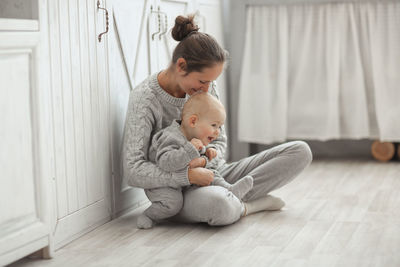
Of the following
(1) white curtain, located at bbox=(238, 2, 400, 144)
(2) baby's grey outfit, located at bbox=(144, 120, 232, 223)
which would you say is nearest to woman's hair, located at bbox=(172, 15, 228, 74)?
(2) baby's grey outfit, located at bbox=(144, 120, 232, 223)

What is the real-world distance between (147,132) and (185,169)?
0.20 meters

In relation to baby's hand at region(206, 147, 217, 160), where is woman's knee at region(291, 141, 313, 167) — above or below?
below

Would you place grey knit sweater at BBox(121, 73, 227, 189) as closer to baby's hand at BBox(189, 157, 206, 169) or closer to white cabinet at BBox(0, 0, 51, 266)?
baby's hand at BBox(189, 157, 206, 169)

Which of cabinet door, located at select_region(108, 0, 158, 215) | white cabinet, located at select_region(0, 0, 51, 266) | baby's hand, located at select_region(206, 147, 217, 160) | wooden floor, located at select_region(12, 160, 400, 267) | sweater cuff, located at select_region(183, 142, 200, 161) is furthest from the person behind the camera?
cabinet door, located at select_region(108, 0, 158, 215)

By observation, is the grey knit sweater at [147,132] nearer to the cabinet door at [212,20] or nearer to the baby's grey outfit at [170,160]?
the baby's grey outfit at [170,160]

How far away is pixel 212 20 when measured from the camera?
134 inches

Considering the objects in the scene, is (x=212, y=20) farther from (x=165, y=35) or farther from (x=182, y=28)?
(x=182, y=28)

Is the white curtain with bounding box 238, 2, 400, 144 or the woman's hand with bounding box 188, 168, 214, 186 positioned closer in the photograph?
the woman's hand with bounding box 188, 168, 214, 186

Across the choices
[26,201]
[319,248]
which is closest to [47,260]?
[26,201]

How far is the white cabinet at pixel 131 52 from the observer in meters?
2.32

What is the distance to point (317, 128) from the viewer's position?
3.41m

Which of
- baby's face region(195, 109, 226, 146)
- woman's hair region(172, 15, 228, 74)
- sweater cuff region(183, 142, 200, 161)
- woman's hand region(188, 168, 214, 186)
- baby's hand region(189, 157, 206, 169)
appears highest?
woman's hair region(172, 15, 228, 74)

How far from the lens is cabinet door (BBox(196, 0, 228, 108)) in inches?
127

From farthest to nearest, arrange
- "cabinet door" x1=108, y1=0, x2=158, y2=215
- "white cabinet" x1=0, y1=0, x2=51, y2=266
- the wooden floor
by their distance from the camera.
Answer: "cabinet door" x1=108, y1=0, x2=158, y2=215 → the wooden floor → "white cabinet" x1=0, y1=0, x2=51, y2=266
